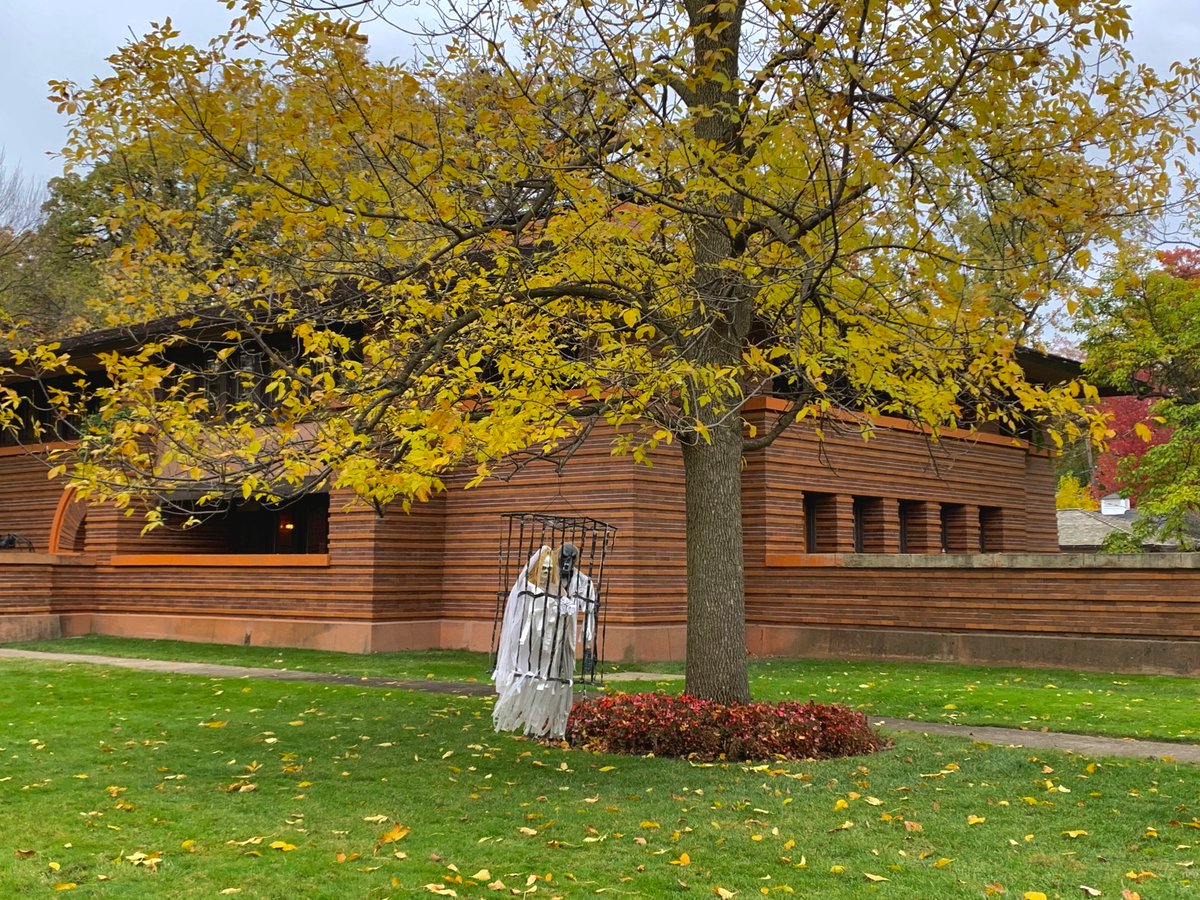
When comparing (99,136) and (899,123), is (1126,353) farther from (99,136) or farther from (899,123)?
(99,136)

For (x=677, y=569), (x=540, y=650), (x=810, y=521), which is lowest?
(x=540, y=650)

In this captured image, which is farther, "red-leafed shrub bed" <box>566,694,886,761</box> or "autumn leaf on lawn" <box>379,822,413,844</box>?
"red-leafed shrub bed" <box>566,694,886,761</box>

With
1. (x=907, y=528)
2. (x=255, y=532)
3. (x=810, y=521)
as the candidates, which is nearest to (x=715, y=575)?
(x=810, y=521)

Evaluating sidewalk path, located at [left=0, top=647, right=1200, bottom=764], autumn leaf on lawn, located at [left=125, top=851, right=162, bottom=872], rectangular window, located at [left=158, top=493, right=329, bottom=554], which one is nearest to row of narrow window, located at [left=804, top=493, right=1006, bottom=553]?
sidewalk path, located at [left=0, top=647, right=1200, bottom=764]

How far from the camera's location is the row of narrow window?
65.4ft

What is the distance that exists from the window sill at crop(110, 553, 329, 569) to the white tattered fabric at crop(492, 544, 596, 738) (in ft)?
35.8

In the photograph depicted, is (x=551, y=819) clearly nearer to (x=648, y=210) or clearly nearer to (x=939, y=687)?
(x=648, y=210)

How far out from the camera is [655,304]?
8.84 meters

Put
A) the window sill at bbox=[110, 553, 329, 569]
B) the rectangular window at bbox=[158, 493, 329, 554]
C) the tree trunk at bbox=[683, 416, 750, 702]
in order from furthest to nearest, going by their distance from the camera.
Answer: the rectangular window at bbox=[158, 493, 329, 554]
the window sill at bbox=[110, 553, 329, 569]
the tree trunk at bbox=[683, 416, 750, 702]

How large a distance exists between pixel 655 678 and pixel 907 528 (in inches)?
369

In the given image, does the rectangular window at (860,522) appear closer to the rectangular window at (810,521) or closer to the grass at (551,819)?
the rectangular window at (810,521)

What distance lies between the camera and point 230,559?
2103 cm

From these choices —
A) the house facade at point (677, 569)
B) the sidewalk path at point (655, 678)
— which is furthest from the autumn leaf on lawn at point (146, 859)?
the house facade at point (677, 569)

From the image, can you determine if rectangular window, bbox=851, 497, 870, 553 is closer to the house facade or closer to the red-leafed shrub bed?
the house facade
